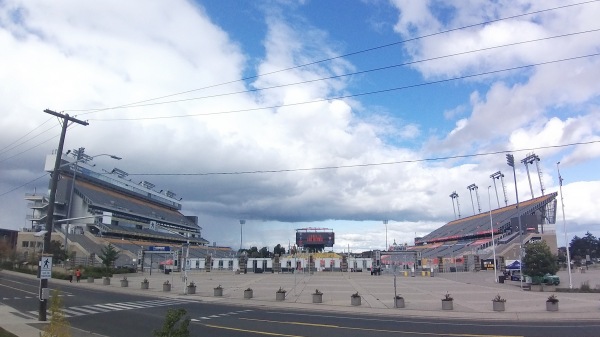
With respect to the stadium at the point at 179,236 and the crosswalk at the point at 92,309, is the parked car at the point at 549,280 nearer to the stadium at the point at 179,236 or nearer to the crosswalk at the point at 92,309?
the stadium at the point at 179,236

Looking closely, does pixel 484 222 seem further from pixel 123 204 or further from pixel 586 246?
pixel 123 204

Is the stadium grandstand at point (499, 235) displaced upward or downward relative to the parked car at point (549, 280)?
upward

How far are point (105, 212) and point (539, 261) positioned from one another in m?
102

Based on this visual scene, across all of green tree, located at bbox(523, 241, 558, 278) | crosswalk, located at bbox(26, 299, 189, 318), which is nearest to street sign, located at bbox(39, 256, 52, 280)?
crosswalk, located at bbox(26, 299, 189, 318)

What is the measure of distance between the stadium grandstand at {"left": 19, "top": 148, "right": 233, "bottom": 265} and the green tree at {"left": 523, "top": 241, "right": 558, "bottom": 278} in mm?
68291

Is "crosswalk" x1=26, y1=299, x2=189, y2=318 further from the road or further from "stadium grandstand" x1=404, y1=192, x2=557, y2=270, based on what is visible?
"stadium grandstand" x1=404, y1=192, x2=557, y2=270

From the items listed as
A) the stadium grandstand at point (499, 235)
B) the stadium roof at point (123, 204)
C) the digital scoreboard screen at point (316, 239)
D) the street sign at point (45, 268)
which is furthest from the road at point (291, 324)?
the digital scoreboard screen at point (316, 239)

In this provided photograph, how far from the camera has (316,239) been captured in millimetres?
130000

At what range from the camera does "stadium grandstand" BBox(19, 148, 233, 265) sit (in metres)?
104

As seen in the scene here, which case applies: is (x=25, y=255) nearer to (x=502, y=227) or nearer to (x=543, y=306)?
(x=543, y=306)

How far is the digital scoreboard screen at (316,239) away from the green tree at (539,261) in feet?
279

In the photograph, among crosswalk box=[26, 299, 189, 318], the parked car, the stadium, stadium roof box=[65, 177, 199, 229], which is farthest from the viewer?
stadium roof box=[65, 177, 199, 229]

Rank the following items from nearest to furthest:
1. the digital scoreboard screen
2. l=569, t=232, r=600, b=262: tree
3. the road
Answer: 1. the road
2. the digital scoreboard screen
3. l=569, t=232, r=600, b=262: tree

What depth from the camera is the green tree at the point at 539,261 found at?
43.8 m
